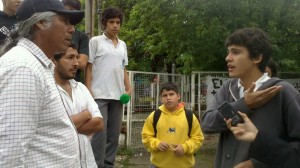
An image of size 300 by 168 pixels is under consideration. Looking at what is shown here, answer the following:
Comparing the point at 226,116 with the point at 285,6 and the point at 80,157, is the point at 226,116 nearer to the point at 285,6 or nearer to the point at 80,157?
the point at 80,157

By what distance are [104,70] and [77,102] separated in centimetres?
188

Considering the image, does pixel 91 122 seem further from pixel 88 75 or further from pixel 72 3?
pixel 88 75

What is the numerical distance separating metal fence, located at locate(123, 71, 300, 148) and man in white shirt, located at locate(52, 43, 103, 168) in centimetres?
632

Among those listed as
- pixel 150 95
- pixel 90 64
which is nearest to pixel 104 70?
pixel 90 64

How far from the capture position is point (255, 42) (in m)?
2.98

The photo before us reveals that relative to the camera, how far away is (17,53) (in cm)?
231

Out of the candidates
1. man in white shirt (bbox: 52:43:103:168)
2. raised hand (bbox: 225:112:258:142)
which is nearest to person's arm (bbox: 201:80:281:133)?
raised hand (bbox: 225:112:258:142)

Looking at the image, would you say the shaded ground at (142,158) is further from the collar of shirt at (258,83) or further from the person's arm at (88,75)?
the collar of shirt at (258,83)

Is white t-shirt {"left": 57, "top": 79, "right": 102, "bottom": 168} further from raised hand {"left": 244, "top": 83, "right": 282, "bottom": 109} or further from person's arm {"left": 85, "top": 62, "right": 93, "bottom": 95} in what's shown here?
person's arm {"left": 85, "top": 62, "right": 93, "bottom": 95}

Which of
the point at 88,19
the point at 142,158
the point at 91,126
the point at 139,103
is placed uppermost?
the point at 88,19

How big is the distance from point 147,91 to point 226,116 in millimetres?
7866

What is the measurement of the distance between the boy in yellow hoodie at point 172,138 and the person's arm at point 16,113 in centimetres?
305

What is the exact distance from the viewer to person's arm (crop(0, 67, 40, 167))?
2.15 meters

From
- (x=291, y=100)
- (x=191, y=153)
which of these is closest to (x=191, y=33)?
(x=191, y=153)
